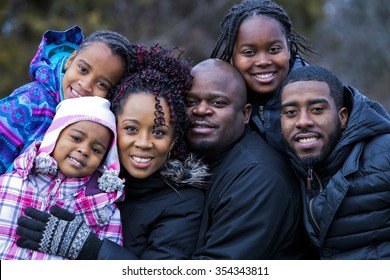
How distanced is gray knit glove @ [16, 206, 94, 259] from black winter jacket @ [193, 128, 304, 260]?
0.78 meters

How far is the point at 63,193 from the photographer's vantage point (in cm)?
344

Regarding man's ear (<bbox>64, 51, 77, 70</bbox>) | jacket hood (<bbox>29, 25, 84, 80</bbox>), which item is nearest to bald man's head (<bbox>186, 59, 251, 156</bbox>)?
man's ear (<bbox>64, 51, 77, 70</bbox>)

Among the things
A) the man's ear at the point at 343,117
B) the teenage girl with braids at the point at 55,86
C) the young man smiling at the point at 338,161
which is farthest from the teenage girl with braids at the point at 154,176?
the man's ear at the point at 343,117

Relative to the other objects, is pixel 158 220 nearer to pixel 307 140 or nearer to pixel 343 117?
pixel 307 140

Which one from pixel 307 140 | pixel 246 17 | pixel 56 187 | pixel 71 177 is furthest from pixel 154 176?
pixel 246 17

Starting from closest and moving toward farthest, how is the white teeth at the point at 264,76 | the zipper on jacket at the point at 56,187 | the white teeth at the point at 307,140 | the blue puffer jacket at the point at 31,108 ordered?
the zipper on jacket at the point at 56,187, the white teeth at the point at 307,140, the blue puffer jacket at the point at 31,108, the white teeth at the point at 264,76

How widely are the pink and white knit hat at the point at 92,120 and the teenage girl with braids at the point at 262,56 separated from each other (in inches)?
43.1

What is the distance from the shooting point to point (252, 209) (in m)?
3.31

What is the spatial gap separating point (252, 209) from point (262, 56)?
1295 millimetres

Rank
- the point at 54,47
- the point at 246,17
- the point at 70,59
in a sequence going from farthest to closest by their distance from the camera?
the point at 54,47 < the point at 246,17 < the point at 70,59

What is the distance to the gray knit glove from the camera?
10.8 ft

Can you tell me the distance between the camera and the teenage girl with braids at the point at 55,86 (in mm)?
3670

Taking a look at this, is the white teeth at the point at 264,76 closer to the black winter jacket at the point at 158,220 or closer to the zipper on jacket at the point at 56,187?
the black winter jacket at the point at 158,220
